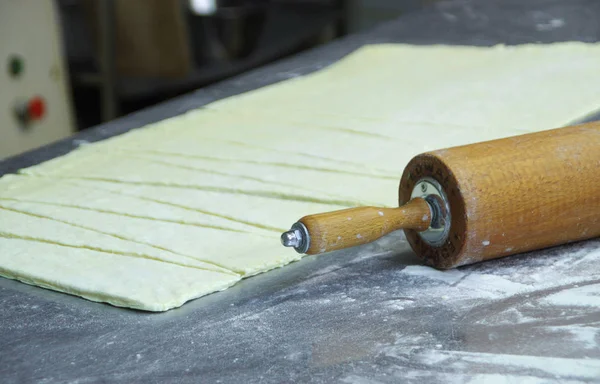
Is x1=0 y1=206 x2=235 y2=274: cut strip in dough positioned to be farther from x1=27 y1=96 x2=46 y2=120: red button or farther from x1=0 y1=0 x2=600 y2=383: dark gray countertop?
x1=27 y1=96 x2=46 y2=120: red button

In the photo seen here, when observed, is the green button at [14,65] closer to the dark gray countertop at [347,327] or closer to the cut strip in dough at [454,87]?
the cut strip in dough at [454,87]

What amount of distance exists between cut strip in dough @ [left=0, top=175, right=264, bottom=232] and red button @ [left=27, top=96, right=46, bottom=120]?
62.3 inches

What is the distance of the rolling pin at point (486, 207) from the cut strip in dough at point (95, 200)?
0.33m

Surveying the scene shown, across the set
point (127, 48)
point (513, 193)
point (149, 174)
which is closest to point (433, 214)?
point (513, 193)

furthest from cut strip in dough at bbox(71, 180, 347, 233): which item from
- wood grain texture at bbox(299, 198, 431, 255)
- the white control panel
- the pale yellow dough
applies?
the white control panel

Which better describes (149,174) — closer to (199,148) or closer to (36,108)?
(199,148)

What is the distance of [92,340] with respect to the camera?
1193 millimetres

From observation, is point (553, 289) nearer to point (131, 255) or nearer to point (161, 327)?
point (161, 327)

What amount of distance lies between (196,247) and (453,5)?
84.9 inches

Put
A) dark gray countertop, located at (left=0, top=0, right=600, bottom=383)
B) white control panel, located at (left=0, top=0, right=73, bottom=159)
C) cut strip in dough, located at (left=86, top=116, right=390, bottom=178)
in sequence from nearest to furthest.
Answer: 1. dark gray countertop, located at (left=0, top=0, right=600, bottom=383)
2. cut strip in dough, located at (left=86, top=116, right=390, bottom=178)
3. white control panel, located at (left=0, top=0, right=73, bottom=159)

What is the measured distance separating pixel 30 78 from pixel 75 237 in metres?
2.14

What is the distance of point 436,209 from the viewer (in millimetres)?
1274

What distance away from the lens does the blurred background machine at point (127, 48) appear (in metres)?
3.41

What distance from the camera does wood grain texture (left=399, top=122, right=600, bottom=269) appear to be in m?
1.24
